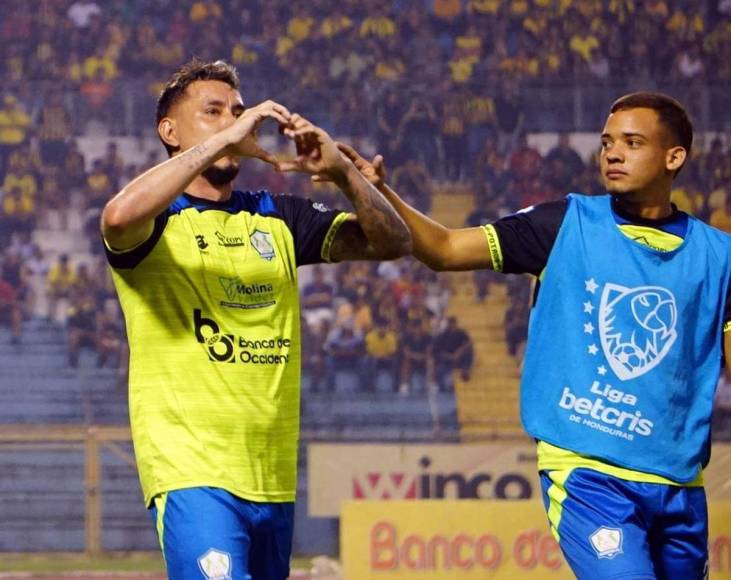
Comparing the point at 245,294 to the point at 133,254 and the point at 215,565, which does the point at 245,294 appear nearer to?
the point at 133,254

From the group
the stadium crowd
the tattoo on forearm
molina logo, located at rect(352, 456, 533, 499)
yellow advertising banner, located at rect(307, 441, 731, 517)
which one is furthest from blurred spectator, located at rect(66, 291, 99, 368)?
the tattoo on forearm

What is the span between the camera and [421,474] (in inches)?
503

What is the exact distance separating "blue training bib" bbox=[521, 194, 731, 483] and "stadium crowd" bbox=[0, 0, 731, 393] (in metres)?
9.84

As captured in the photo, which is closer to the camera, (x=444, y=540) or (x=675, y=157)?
(x=675, y=157)

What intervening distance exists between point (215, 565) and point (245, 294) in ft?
2.58

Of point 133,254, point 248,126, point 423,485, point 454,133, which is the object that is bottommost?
point 423,485

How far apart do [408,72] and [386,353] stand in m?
3.95

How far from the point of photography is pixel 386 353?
47.4 feet

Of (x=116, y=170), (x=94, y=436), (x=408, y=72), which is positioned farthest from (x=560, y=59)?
(x=94, y=436)

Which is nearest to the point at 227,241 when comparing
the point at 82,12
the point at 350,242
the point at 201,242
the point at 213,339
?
the point at 201,242

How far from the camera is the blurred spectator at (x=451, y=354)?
1439 cm

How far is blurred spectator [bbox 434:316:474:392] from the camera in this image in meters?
14.4

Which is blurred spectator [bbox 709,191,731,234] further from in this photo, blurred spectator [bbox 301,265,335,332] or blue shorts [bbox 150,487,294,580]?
blue shorts [bbox 150,487,294,580]

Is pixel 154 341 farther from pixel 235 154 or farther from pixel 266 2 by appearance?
pixel 266 2
